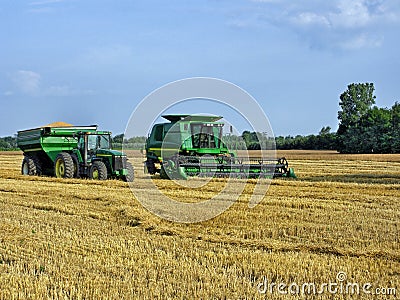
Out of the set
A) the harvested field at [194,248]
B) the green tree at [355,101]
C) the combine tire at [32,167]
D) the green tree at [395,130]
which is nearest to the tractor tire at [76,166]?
the combine tire at [32,167]

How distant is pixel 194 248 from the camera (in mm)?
7734

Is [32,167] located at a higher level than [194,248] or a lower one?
higher

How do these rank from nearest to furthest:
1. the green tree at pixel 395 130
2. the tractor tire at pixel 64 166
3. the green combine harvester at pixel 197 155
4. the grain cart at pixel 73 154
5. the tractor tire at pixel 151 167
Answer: the grain cart at pixel 73 154 → the green combine harvester at pixel 197 155 → the tractor tire at pixel 64 166 → the tractor tire at pixel 151 167 → the green tree at pixel 395 130

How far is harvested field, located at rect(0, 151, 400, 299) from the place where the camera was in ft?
19.5

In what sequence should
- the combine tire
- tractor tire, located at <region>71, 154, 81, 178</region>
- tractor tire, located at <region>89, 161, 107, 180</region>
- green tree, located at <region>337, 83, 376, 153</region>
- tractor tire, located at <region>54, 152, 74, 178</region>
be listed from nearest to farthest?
tractor tire, located at <region>89, 161, 107, 180</region> → tractor tire, located at <region>54, 152, 74, 178</region> → tractor tire, located at <region>71, 154, 81, 178</region> → the combine tire → green tree, located at <region>337, 83, 376, 153</region>

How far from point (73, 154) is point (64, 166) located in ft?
2.87

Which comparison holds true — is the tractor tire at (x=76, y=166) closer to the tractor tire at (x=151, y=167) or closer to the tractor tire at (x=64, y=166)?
the tractor tire at (x=64, y=166)

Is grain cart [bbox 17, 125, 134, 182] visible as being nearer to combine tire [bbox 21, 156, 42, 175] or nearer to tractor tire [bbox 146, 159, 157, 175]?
combine tire [bbox 21, 156, 42, 175]

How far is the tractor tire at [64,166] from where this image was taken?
62.6ft

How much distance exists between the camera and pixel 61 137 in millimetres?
20312

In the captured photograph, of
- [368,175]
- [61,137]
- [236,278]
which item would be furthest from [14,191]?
[368,175]

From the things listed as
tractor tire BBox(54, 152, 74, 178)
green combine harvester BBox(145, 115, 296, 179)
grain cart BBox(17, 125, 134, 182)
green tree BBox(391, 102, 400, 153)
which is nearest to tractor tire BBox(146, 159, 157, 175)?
green combine harvester BBox(145, 115, 296, 179)

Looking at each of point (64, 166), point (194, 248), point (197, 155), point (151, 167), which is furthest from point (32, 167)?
point (194, 248)

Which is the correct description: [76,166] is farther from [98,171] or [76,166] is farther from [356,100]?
[356,100]
